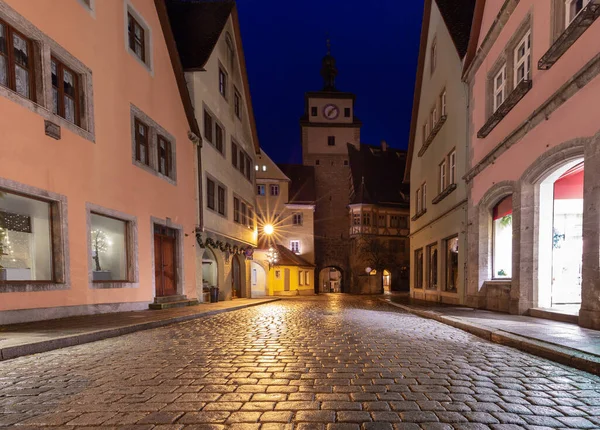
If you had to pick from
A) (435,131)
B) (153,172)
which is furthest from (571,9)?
(153,172)

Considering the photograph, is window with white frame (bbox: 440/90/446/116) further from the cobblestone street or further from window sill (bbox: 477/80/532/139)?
the cobblestone street

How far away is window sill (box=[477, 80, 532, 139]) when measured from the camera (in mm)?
9117

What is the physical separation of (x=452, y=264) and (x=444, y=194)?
2937mm

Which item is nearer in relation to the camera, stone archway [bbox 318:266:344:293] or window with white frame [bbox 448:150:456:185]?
window with white frame [bbox 448:150:456:185]

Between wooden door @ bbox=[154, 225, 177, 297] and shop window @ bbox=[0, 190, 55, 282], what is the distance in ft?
15.7

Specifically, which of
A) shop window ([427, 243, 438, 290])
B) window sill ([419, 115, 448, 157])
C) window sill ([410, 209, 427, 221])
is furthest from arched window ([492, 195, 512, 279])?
window sill ([410, 209, 427, 221])

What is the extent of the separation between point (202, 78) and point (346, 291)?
1237 inches

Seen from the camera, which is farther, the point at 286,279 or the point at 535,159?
the point at 286,279

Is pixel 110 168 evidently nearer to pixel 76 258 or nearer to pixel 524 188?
pixel 76 258

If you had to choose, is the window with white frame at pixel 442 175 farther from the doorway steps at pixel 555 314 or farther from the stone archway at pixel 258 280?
the stone archway at pixel 258 280

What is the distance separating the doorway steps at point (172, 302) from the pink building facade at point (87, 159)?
0.20m

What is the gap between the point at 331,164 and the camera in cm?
4453

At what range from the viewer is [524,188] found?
9234 millimetres

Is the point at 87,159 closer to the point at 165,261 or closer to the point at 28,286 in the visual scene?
the point at 28,286
